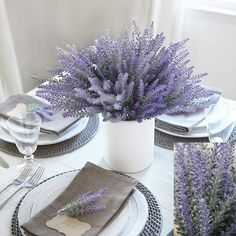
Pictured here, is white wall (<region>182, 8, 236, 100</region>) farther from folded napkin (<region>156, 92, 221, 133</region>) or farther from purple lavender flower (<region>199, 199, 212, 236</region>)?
purple lavender flower (<region>199, 199, 212, 236</region>)

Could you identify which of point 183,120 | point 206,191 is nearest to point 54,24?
point 183,120

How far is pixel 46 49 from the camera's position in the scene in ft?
7.45

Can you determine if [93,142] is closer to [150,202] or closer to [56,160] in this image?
[56,160]

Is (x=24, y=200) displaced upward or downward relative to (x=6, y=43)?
upward

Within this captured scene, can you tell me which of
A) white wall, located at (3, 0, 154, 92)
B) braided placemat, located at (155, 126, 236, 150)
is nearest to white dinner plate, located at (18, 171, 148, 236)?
braided placemat, located at (155, 126, 236, 150)

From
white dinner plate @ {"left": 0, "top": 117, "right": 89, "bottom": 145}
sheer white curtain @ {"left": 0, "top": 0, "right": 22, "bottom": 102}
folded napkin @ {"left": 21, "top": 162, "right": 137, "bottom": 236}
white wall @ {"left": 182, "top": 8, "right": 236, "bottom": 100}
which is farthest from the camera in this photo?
white wall @ {"left": 182, "top": 8, "right": 236, "bottom": 100}

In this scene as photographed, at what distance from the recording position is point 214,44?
219 cm

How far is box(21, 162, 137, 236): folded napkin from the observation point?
779mm

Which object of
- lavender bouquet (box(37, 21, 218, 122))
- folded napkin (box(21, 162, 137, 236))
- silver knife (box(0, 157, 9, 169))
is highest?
lavender bouquet (box(37, 21, 218, 122))

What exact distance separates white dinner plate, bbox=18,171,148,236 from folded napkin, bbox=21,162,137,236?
2cm

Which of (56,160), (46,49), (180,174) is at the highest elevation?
(180,174)

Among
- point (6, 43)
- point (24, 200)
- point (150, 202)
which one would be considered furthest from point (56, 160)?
point (6, 43)

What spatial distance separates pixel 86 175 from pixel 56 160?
17 centimetres

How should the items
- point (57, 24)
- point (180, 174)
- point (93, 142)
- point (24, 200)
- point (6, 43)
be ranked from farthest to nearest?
1. point (57, 24)
2. point (6, 43)
3. point (93, 142)
4. point (24, 200)
5. point (180, 174)
